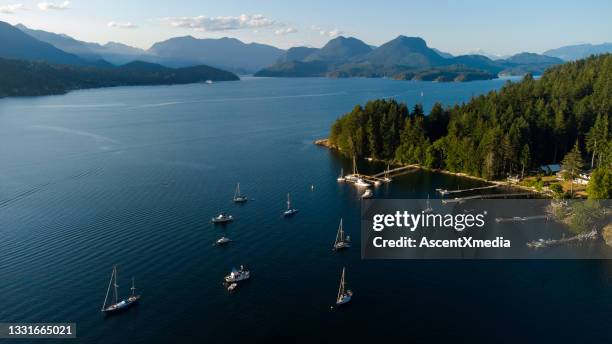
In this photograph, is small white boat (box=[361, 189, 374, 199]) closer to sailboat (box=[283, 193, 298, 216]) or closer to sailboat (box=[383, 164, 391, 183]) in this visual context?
sailboat (box=[383, 164, 391, 183])

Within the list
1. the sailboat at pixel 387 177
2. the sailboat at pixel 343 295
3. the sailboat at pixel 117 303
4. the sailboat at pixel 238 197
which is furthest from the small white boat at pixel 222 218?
the sailboat at pixel 387 177

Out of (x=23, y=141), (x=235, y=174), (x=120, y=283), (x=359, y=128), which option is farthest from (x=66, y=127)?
(x=120, y=283)

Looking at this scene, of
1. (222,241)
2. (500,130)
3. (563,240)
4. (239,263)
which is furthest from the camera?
(500,130)

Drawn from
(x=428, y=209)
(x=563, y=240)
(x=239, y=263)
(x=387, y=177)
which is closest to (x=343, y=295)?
(x=239, y=263)

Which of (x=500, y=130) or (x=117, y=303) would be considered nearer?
(x=117, y=303)

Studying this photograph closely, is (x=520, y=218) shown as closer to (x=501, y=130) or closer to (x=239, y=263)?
(x=501, y=130)

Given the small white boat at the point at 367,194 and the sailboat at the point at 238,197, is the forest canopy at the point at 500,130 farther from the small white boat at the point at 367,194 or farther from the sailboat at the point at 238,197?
the sailboat at the point at 238,197

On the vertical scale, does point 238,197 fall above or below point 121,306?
above

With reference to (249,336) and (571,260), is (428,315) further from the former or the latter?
(571,260)
